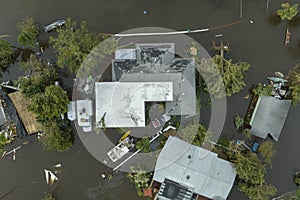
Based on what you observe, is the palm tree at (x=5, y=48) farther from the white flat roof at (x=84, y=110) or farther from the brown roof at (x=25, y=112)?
the white flat roof at (x=84, y=110)

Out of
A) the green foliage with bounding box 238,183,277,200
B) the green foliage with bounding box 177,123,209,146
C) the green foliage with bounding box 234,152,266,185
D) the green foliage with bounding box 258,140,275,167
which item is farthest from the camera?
the green foliage with bounding box 258,140,275,167

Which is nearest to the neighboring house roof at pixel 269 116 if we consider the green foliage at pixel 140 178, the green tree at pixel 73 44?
the green foliage at pixel 140 178

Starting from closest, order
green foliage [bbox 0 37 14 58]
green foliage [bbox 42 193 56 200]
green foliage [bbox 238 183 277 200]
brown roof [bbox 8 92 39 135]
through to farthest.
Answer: green foliage [bbox 238 183 277 200] → green foliage [bbox 0 37 14 58] → brown roof [bbox 8 92 39 135] → green foliage [bbox 42 193 56 200]

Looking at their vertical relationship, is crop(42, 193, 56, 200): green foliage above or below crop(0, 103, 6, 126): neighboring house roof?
below

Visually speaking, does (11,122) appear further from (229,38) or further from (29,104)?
(229,38)

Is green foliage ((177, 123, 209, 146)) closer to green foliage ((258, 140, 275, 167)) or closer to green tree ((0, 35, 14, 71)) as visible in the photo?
green foliage ((258, 140, 275, 167))

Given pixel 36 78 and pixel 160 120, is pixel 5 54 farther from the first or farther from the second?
pixel 160 120

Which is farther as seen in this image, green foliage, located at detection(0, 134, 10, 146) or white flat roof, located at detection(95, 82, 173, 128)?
green foliage, located at detection(0, 134, 10, 146)

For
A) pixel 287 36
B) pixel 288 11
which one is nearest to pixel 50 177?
pixel 287 36

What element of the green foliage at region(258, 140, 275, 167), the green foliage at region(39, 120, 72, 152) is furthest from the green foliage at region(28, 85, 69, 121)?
the green foliage at region(258, 140, 275, 167)
